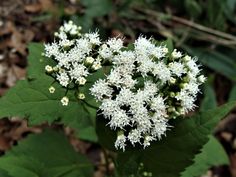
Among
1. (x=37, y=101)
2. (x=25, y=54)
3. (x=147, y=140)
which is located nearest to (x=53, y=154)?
(x=37, y=101)

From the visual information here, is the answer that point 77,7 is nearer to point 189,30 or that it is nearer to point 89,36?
point 189,30

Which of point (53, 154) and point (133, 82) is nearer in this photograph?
point (133, 82)

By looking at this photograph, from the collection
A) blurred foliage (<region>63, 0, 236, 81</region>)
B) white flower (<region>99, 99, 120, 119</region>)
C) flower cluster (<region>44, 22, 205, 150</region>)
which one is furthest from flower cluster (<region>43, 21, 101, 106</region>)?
blurred foliage (<region>63, 0, 236, 81</region>)

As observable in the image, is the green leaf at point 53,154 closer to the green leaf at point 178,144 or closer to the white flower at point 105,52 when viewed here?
the green leaf at point 178,144

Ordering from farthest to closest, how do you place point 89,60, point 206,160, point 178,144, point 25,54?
point 25,54
point 206,160
point 178,144
point 89,60

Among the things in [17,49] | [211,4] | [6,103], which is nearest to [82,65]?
[6,103]

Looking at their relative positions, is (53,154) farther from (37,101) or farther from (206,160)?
(206,160)
